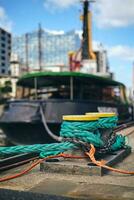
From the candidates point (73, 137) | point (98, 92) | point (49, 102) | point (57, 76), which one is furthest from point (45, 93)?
point (73, 137)

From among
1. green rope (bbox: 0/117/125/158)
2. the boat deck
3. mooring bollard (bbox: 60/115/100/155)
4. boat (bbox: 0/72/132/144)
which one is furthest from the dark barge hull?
the boat deck

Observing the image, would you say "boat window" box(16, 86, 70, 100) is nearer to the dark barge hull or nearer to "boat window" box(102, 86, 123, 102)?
the dark barge hull

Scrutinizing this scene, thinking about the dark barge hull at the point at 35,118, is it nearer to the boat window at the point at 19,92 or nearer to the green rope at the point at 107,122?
the boat window at the point at 19,92

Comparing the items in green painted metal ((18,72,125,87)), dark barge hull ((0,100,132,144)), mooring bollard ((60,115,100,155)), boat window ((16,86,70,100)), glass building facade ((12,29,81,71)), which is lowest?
dark barge hull ((0,100,132,144))

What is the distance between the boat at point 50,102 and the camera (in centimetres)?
1295

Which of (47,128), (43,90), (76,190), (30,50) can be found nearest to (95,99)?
(43,90)

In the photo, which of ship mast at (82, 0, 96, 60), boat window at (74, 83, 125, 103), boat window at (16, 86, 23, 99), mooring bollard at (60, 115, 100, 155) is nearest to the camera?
mooring bollard at (60, 115, 100, 155)

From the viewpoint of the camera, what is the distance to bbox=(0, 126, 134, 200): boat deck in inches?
125

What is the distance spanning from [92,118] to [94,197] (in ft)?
4.31

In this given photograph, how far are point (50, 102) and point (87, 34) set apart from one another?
24310mm

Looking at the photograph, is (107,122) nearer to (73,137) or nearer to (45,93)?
(73,137)

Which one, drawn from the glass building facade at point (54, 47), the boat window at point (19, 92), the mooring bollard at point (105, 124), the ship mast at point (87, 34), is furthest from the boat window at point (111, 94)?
the glass building facade at point (54, 47)

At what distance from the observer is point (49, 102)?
13.1 m

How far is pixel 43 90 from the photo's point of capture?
1503 cm
